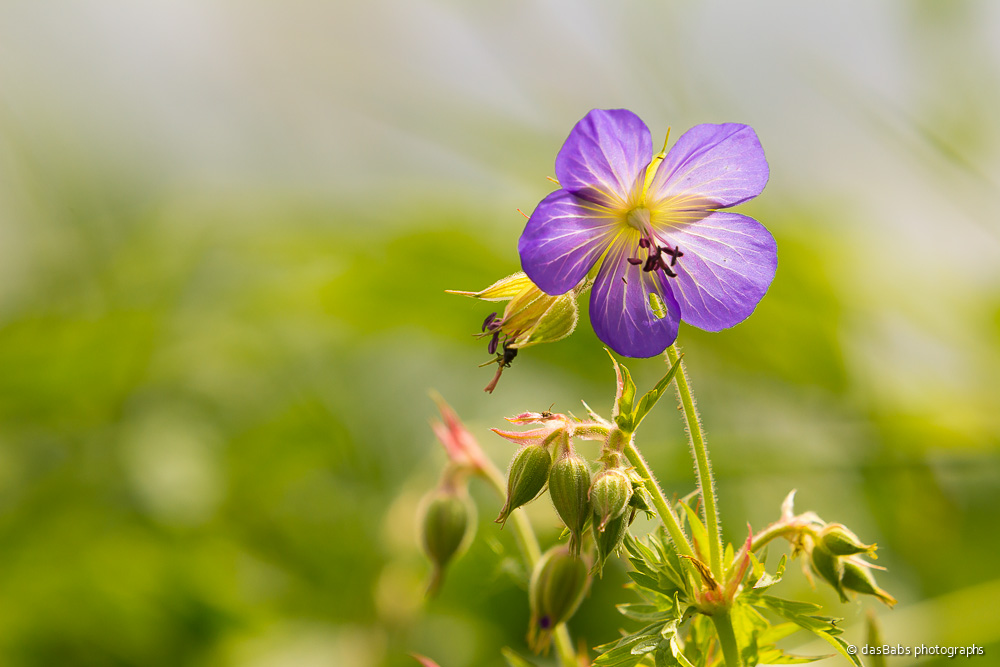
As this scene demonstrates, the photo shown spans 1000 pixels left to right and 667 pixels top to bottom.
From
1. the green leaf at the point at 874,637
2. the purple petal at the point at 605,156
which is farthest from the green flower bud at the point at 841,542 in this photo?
the purple petal at the point at 605,156

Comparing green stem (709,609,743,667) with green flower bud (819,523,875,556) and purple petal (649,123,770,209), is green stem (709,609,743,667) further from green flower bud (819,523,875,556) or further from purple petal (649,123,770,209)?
purple petal (649,123,770,209)

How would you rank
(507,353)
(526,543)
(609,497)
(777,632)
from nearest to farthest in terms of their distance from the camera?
(609,497) → (507,353) → (777,632) → (526,543)

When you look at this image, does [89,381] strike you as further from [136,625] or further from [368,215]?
[368,215]

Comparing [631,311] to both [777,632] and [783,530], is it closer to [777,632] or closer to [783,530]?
[783,530]

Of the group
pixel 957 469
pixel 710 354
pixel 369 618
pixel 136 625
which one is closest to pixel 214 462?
pixel 136 625

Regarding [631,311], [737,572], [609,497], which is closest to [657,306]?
[631,311]

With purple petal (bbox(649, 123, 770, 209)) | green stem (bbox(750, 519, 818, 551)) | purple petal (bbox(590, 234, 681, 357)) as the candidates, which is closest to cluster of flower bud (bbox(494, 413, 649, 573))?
purple petal (bbox(590, 234, 681, 357))

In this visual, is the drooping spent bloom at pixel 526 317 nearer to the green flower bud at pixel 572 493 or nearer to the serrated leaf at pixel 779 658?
the green flower bud at pixel 572 493
